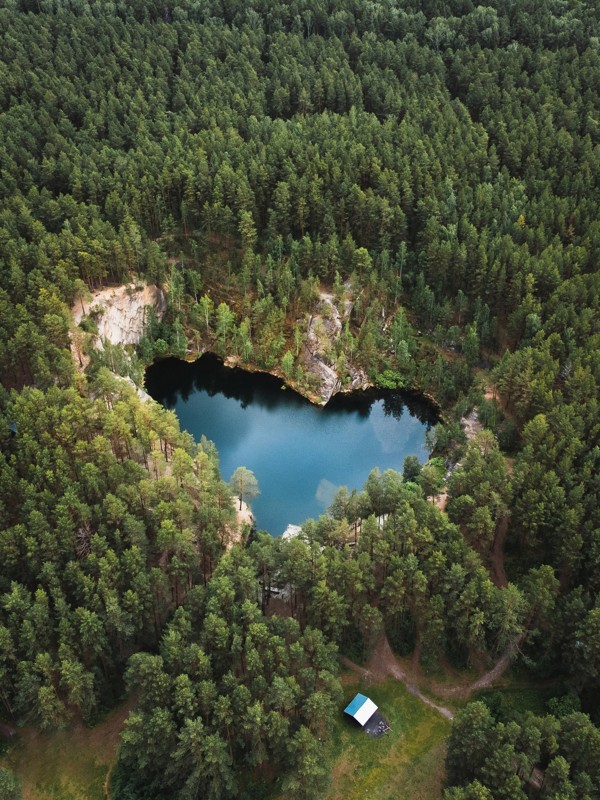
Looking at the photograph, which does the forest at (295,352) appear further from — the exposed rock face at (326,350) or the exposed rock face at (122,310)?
the exposed rock face at (122,310)

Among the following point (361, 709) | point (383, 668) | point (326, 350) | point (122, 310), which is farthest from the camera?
point (122, 310)

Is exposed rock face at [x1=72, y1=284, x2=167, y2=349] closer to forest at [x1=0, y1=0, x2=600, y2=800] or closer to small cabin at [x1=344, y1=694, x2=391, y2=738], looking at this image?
forest at [x1=0, y1=0, x2=600, y2=800]

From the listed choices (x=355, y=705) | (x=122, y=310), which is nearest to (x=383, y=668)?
(x=355, y=705)

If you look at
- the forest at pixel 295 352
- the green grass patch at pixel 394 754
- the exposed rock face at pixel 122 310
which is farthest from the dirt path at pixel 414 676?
the exposed rock face at pixel 122 310

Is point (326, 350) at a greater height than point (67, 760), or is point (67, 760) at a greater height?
point (326, 350)

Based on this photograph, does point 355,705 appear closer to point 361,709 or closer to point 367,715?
point 361,709

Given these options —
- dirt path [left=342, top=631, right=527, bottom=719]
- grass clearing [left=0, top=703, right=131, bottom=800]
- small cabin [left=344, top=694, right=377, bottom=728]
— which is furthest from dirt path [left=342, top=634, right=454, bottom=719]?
grass clearing [left=0, top=703, right=131, bottom=800]
